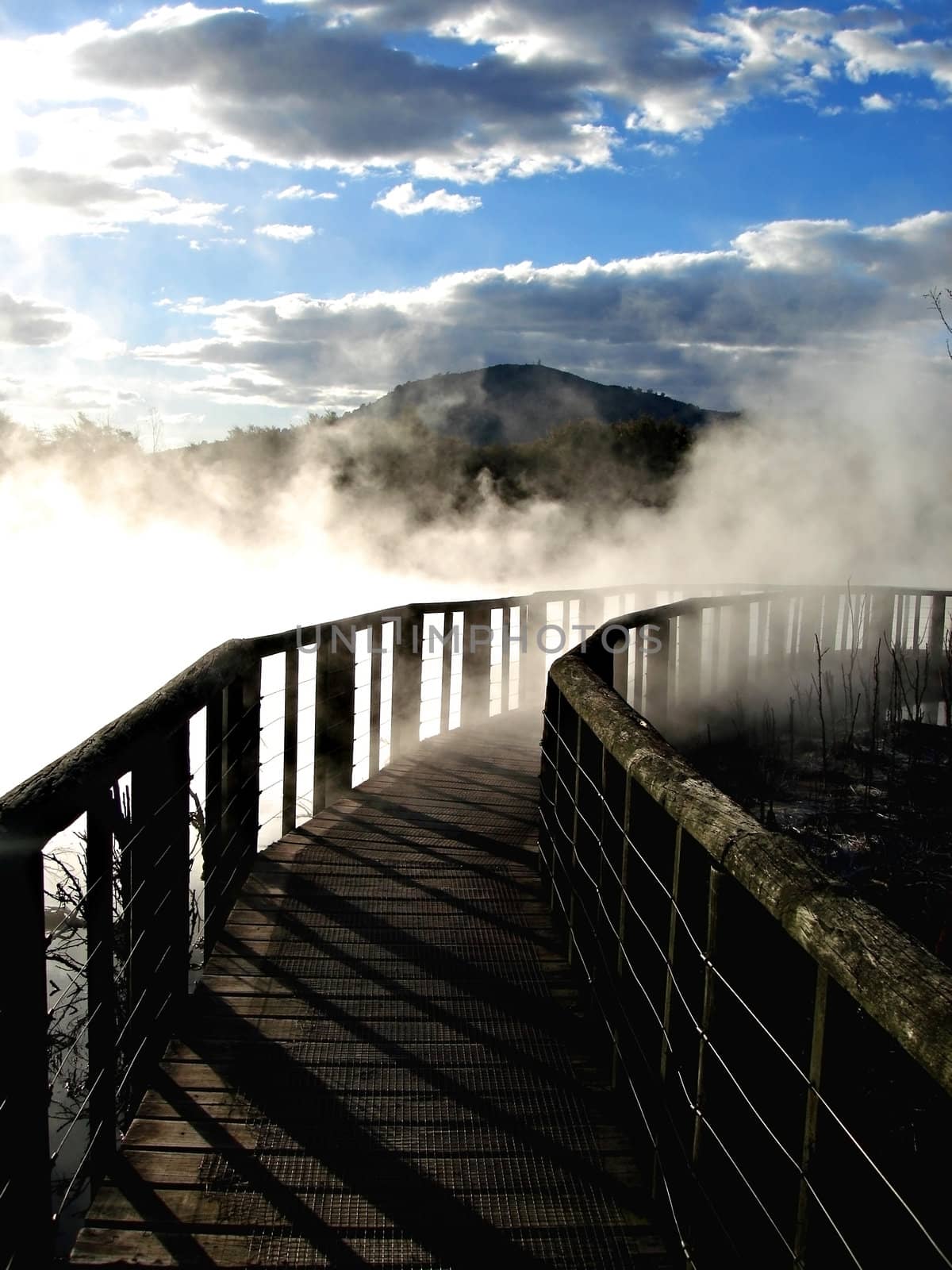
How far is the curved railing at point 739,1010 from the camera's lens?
1177 mm

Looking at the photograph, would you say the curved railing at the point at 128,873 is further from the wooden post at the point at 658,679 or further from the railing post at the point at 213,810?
the wooden post at the point at 658,679

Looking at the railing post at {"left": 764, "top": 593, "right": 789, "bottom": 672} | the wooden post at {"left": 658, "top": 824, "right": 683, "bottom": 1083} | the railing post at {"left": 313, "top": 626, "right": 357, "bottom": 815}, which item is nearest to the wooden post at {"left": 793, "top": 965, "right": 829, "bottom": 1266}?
the wooden post at {"left": 658, "top": 824, "right": 683, "bottom": 1083}

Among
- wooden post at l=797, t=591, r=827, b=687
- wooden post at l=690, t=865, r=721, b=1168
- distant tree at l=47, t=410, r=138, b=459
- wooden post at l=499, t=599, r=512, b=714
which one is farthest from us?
distant tree at l=47, t=410, r=138, b=459

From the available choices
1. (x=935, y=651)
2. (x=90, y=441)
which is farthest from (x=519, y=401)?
(x=935, y=651)

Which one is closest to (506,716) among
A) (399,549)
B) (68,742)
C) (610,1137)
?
(610,1137)

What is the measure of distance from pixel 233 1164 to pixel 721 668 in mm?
7790

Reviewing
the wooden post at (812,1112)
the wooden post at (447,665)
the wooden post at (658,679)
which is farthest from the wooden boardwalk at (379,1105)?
the wooden post at (658,679)

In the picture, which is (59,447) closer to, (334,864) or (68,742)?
(68,742)

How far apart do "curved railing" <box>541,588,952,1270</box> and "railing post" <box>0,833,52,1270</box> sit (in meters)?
0.92

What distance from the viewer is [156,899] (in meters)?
2.41

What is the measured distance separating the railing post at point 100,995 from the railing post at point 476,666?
186 inches

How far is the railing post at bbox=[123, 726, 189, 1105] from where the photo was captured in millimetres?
2238

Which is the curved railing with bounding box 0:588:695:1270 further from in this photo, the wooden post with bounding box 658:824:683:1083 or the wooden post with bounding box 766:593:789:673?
the wooden post with bounding box 766:593:789:673

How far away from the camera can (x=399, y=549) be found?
21406 millimetres
